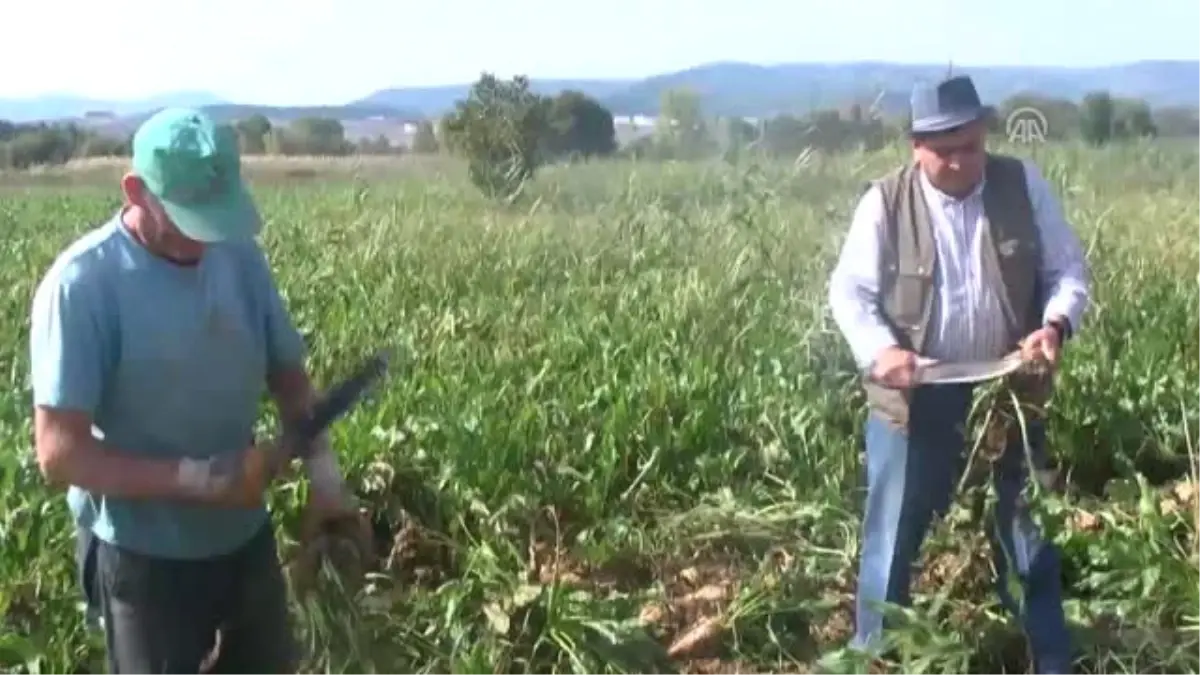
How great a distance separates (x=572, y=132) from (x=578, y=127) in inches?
7.9

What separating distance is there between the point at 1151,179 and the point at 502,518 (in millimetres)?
11373

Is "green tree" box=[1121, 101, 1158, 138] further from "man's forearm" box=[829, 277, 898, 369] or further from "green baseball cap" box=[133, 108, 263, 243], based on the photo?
"green baseball cap" box=[133, 108, 263, 243]

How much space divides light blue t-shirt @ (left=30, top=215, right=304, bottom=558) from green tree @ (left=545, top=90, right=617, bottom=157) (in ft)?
37.7

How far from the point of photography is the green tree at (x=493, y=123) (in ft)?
67.7

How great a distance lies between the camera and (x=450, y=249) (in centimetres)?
1051

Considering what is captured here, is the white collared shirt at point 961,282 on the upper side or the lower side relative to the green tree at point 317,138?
upper

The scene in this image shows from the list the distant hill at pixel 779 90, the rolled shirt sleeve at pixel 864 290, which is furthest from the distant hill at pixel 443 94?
the rolled shirt sleeve at pixel 864 290

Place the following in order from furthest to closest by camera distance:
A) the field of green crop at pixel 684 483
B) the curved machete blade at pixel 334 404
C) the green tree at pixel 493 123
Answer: the green tree at pixel 493 123 < the field of green crop at pixel 684 483 < the curved machete blade at pixel 334 404

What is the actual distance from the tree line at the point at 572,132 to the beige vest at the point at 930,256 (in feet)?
0.89

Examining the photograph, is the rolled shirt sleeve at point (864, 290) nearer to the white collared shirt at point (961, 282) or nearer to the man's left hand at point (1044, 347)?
the white collared shirt at point (961, 282)

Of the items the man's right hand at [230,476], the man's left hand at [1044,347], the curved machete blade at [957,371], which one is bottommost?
the curved machete blade at [957,371]

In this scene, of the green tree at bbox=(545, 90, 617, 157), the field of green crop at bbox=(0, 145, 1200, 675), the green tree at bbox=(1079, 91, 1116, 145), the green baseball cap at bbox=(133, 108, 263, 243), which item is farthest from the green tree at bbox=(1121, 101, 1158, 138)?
the green baseball cap at bbox=(133, 108, 263, 243)

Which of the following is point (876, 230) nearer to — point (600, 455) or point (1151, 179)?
point (600, 455)

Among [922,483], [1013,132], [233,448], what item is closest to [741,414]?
[922,483]
